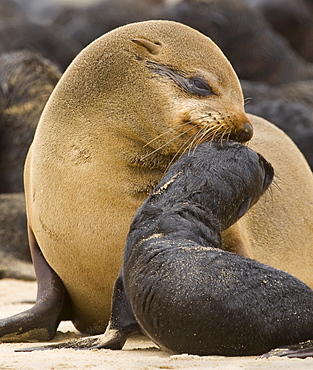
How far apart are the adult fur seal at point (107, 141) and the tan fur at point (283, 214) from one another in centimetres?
93

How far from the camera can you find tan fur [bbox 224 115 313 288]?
6.00m

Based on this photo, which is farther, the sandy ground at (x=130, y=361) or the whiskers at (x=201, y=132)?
the whiskers at (x=201, y=132)

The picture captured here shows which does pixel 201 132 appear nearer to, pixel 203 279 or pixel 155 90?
pixel 155 90

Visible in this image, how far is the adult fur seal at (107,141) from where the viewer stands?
4922 mm

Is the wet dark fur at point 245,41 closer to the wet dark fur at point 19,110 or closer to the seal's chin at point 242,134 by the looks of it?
the wet dark fur at point 19,110

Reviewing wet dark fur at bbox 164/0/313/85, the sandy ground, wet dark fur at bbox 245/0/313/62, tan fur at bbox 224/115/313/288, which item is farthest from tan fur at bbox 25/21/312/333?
wet dark fur at bbox 245/0/313/62

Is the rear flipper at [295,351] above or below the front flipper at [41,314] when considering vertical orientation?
above

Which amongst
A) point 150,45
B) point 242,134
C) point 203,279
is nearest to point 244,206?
point 242,134

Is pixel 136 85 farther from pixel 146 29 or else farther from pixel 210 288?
pixel 210 288

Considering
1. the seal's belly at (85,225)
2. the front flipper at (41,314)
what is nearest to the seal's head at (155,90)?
the seal's belly at (85,225)

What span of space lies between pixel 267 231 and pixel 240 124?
1.52 m

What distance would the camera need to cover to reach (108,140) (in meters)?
5.08

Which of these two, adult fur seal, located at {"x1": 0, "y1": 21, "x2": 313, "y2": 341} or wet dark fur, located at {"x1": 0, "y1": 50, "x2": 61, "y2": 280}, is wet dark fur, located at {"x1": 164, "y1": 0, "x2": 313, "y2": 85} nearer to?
wet dark fur, located at {"x1": 0, "y1": 50, "x2": 61, "y2": 280}

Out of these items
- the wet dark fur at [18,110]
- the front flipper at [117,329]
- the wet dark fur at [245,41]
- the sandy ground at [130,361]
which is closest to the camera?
the sandy ground at [130,361]
